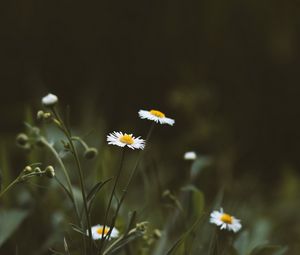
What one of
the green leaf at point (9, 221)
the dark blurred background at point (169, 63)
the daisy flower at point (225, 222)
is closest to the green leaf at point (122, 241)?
the daisy flower at point (225, 222)

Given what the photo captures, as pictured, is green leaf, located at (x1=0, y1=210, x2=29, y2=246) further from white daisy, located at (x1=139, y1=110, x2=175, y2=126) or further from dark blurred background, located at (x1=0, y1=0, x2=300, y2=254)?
dark blurred background, located at (x1=0, y1=0, x2=300, y2=254)

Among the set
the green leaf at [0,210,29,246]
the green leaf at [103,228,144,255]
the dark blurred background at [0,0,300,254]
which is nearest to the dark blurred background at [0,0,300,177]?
the dark blurred background at [0,0,300,254]

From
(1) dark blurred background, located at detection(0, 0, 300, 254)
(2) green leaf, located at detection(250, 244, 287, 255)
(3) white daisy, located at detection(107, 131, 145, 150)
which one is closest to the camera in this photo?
(3) white daisy, located at detection(107, 131, 145, 150)

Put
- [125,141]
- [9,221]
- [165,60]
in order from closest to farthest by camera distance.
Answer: [125,141], [9,221], [165,60]

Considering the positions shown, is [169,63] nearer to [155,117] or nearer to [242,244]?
[242,244]

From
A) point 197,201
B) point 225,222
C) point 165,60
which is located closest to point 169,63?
point 165,60

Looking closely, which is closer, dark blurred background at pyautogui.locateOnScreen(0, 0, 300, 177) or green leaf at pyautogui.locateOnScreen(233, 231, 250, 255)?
green leaf at pyautogui.locateOnScreen(233, 231, 250, 255)

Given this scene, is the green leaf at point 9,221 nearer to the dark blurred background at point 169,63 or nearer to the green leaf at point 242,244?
the green leaf at point 242,244

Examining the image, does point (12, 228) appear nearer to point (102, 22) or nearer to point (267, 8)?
point (102, 22)
